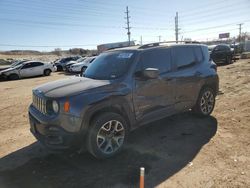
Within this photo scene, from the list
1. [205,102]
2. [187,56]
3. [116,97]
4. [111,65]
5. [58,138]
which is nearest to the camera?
[58,138]

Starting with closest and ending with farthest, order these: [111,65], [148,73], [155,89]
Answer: [148,73]
[155,89]
[111,65]

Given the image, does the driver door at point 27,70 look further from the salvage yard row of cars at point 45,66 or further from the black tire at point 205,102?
the black tire at point 205,102

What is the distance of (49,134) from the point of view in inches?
161

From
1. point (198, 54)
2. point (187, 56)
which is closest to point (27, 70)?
point (198, 54)

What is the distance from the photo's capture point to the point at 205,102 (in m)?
6.49

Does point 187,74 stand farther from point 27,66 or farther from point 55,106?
point 27,66

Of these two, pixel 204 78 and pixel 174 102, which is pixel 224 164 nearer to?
pixel 174 102

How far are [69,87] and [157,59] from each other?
1890 millimetres

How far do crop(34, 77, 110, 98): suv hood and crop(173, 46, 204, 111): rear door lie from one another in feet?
5.88

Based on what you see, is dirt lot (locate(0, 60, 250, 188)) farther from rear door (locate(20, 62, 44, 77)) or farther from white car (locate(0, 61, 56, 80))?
rear door (locate(20, 62, 44, 77))

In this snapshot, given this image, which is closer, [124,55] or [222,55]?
[124,55]

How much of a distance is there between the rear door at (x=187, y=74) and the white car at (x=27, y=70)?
18.6m

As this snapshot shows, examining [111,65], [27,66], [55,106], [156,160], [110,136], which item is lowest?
[156,160]

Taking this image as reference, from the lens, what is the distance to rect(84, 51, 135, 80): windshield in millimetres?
4855
